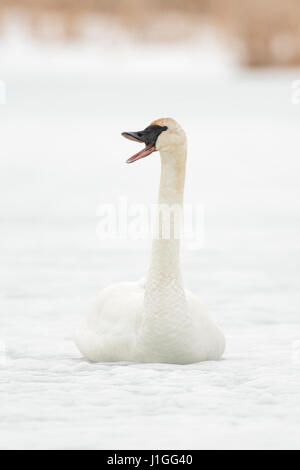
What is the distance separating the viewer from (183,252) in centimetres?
835

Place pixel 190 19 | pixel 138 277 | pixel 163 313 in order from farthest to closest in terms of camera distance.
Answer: pixel 190 19 → pixel 138 277 → pixel 163 313

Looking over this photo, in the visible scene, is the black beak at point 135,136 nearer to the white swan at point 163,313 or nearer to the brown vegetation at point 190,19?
the white swan at point 163,313

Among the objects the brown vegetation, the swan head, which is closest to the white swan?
the swan head

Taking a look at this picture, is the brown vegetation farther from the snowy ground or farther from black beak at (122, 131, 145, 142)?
black beak at (122, 131, 145, 142)

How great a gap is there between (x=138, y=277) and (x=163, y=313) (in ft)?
8.88

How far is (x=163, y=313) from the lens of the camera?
15.1 feet

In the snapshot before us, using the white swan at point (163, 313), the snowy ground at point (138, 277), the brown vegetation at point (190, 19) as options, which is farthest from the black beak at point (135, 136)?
the brown vegetation at point (190, 19)

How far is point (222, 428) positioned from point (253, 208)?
706cm

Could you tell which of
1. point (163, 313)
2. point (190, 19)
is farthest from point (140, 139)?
point (190, 19)

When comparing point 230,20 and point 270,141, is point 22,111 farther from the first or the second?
point 230,20

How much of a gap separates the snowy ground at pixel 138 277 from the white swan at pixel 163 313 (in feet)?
0.26

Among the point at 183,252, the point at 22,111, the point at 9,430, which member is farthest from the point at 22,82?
the point at 9,430

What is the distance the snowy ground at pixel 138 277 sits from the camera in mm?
4062

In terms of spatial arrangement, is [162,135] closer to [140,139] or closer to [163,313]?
[140,139]
